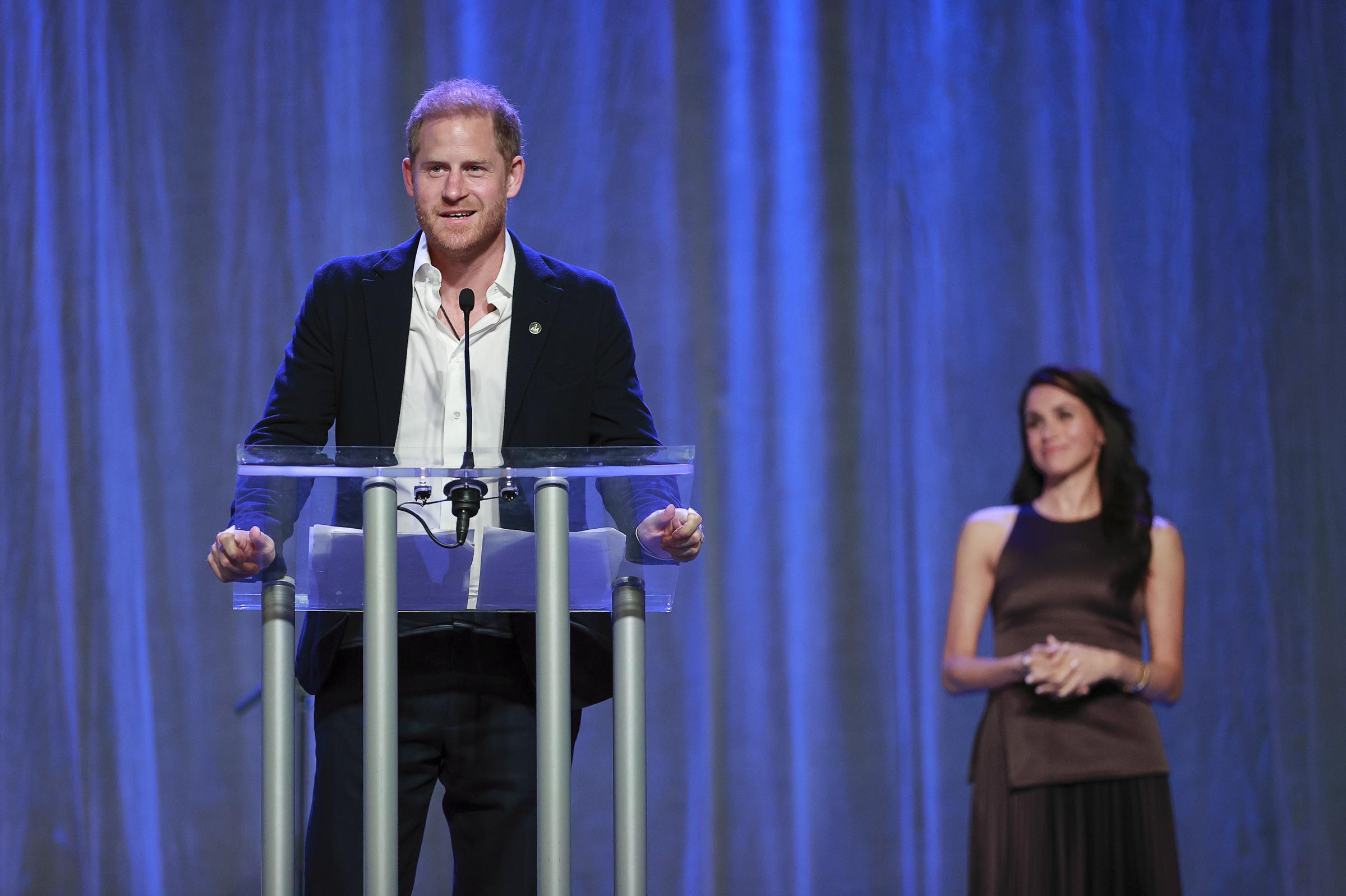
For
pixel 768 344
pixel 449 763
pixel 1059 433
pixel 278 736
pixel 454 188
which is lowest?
pixel 449 763

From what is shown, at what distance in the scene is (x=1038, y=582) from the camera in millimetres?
3506

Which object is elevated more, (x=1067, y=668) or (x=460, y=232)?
(x=460, y=232)

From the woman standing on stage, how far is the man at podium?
5.28 ft

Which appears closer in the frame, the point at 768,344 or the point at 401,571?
the point at 401,571

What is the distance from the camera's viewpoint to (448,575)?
1836mm

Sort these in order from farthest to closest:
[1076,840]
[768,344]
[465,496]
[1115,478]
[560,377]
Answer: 1. [768,344]
2. [1115,478]
3. [1076,840]
4. [560,377]
5. [465,496]

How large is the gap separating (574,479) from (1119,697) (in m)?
2.20

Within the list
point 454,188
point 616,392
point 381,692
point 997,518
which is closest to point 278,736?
point 381,692

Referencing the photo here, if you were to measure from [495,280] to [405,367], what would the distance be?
0.22 meters

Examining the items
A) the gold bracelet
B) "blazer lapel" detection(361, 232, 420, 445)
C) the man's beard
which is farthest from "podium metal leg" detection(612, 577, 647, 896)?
the gold bracelet

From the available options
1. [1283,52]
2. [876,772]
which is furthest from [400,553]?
[1283,52]

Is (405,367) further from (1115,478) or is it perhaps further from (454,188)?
(1115,478)

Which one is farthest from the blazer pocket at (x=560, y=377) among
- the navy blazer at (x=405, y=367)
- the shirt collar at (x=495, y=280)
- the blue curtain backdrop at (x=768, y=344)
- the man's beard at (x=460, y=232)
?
the blue curtain backdrop at (x=768, y=344)

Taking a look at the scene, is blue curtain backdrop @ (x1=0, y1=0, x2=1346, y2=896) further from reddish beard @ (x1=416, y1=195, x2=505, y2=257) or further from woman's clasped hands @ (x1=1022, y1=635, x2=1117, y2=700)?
reddish beard @ (x1=416, y1=195, x2=505, y2=257)
